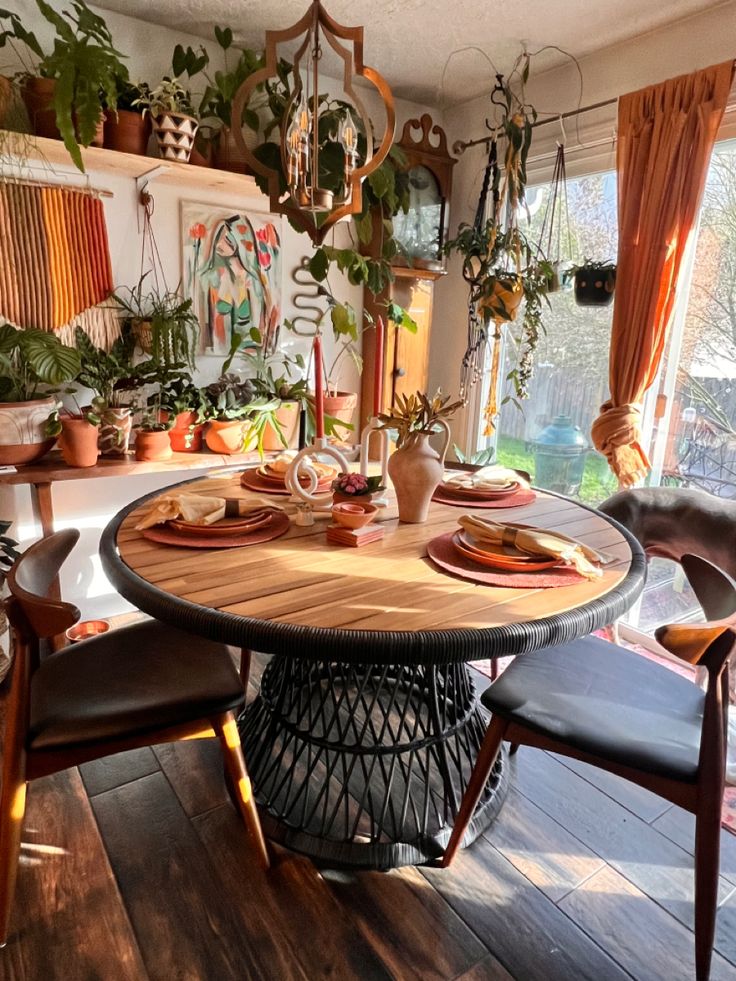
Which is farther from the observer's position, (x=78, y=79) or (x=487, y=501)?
(x=78, y=79)

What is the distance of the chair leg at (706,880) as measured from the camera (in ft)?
3.74

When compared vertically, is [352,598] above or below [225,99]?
below

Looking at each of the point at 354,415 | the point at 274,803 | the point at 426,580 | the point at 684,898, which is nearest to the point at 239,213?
the point at 354,415

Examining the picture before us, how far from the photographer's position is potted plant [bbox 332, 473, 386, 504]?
1.53 m

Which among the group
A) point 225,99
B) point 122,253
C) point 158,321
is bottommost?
point 158,321

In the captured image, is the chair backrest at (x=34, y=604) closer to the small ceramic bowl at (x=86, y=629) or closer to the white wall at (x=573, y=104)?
the small ceramic bowl at (x=86, y=629)

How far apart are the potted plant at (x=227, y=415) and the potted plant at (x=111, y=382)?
0.26 metres

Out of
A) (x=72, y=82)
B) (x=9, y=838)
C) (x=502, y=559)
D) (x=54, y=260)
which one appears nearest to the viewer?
(x=9, y=838)

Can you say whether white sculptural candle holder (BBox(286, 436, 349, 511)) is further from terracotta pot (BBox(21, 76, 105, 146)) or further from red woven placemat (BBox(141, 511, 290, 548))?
terracotta pot (BBox(21, 76, 105, 146))

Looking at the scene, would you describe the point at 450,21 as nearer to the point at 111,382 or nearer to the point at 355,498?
the point at 111,382

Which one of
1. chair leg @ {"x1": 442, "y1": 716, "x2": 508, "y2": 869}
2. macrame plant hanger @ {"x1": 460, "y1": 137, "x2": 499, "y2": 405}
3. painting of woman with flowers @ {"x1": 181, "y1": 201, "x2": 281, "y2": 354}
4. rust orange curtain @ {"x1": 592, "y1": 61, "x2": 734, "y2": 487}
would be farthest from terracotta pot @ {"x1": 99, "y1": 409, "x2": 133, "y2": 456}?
rust orange curtain @ {"x1": 592, "y1": 61, "x2": 734, "y2": 487}

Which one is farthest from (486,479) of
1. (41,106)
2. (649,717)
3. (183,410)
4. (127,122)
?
(41,106)

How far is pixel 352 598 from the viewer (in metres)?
1.18

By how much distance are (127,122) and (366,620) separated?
2075 mm
